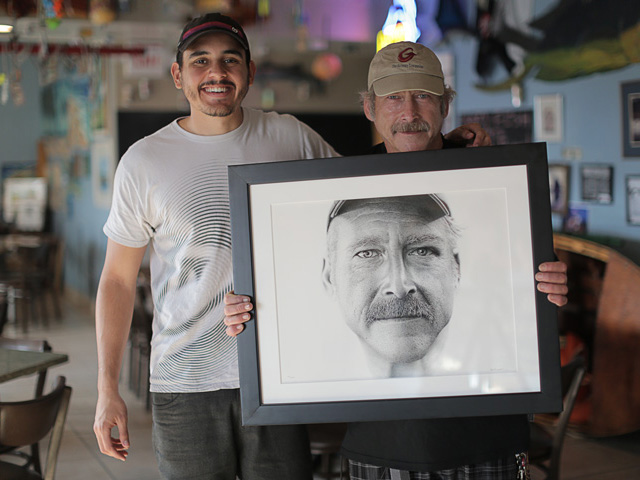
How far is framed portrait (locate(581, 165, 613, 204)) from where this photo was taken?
4.83 metres

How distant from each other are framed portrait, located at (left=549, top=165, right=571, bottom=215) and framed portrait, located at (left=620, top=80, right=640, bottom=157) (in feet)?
1.71

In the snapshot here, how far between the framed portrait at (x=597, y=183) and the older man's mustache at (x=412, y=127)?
3.50m

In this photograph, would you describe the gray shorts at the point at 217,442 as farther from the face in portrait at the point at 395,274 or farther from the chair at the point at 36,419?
the chair at the point at 36,419

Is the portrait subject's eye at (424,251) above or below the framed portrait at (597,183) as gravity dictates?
below

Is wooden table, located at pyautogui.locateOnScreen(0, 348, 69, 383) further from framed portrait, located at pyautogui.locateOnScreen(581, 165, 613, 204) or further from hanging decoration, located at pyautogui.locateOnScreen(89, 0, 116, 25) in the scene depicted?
hanging decoration, located at pyautogui.locateOnScreen(89, 0, 116, 25)

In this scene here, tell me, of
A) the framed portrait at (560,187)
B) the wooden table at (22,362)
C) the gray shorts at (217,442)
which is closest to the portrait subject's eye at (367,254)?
the gray shorts at (217,442)

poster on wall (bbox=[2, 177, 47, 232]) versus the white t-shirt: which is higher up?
poster on wall (bbox=[2, 177, 47, 232])

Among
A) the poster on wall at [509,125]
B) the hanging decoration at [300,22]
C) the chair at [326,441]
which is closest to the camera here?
the chair at [326,441]

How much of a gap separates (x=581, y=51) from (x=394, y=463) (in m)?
4.14

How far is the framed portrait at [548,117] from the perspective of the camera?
5215 millimetres

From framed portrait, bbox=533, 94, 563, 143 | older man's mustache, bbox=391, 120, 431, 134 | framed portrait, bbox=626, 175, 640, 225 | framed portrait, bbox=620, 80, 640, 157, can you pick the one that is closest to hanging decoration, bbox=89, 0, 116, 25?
framed portrait, bbox=533, 94, 563, 143

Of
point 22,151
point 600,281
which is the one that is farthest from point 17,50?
point 22,151

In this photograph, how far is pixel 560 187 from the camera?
5.23 m

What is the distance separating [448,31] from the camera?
20.6ft
